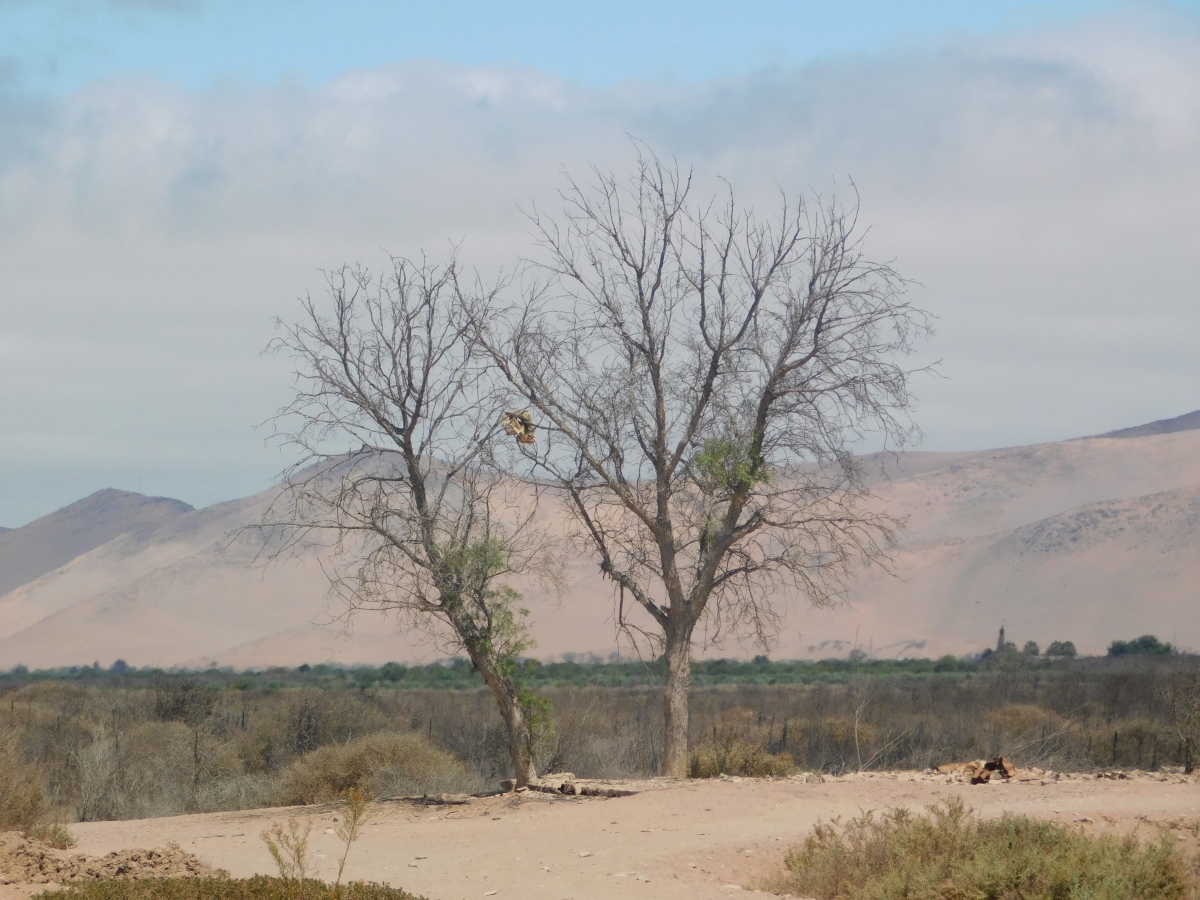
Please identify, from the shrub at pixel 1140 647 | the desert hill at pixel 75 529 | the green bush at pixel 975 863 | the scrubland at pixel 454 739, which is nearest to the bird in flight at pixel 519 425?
the scrubland at pixel 454 739

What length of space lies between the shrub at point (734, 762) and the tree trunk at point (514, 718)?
3192mm

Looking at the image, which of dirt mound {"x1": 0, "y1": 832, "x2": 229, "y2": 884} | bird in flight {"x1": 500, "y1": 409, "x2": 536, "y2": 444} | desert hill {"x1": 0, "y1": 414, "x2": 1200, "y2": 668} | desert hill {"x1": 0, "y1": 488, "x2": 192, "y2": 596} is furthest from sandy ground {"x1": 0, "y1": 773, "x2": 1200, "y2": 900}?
desert hill {"x1": 0, "y1": 488, "x2": 192, "y2": 596}

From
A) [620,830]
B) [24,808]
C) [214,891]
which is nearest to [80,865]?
[214,891]

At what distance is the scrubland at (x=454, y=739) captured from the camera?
21.4 metres

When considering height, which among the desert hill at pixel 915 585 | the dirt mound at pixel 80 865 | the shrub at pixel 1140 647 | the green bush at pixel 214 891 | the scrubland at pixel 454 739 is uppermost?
the desert hill at pixel 915 585

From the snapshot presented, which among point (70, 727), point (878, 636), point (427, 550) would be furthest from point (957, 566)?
point (427, 550)

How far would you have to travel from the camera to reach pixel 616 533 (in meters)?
19.9

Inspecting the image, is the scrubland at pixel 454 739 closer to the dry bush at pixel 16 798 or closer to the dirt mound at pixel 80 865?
the dry bush at pixel 16 798

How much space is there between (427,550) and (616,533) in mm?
3082

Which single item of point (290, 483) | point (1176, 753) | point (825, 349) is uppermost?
point (825, 349)

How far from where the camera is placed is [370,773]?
2145 cm

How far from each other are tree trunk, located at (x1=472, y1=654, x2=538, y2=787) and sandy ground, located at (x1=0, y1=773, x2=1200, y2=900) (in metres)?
1.19

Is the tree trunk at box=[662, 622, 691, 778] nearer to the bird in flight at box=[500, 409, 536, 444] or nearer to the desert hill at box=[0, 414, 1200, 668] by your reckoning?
the bird in flight at box=[500, 409, 536, 444]

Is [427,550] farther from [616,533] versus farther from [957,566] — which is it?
[957,566]
